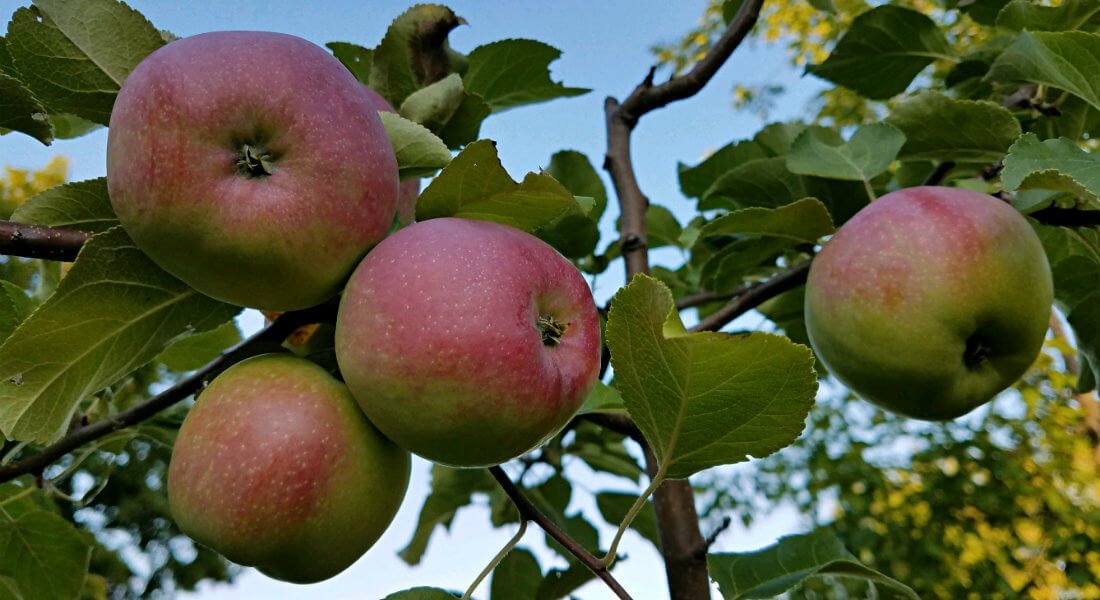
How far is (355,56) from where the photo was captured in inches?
43.1

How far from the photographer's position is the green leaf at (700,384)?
58 centimetres

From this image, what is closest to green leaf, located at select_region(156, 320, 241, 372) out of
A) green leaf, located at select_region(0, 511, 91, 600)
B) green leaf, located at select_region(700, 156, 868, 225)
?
green leaf, located at select_region(0, 511, 91, 600)

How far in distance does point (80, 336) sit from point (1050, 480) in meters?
3.73

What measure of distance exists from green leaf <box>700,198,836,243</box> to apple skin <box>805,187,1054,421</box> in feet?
0.24

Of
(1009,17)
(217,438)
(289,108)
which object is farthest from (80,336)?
(1009,17)

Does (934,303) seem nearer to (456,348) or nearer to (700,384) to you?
(700,384)

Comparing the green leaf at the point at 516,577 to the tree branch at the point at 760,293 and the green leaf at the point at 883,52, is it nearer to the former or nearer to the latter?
the tree branch at the point at 760,293

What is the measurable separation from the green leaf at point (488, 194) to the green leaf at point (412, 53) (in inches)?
12.6

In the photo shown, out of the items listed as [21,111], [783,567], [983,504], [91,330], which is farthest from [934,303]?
[983,504]

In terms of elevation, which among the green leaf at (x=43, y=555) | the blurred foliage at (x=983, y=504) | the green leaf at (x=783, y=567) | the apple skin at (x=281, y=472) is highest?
the apple skin at (x=281, y=472)

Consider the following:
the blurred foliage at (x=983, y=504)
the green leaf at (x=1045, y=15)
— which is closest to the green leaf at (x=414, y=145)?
the green leaf at (x=1045, y=15)

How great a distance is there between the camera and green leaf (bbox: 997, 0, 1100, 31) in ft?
3.91

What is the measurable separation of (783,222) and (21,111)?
804 millimetres

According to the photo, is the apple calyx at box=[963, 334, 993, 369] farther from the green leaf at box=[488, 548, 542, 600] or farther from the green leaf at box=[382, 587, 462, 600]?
the green leaf at box=[488, 548, 542, 600]
